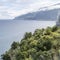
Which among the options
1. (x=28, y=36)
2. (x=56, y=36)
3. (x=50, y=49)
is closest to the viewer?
(x=50, y=49)

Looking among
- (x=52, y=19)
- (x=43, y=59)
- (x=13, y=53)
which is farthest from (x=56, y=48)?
(x=52, y=19)

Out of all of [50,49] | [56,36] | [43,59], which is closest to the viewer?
[43,59]

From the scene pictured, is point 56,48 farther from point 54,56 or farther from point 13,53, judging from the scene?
point 13,53

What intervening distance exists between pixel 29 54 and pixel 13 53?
2.55 m

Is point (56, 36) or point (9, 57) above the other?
point (56, 36)

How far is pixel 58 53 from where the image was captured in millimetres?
20109

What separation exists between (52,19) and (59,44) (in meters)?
174

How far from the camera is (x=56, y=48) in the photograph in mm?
21156

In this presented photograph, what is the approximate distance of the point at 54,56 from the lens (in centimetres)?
2011

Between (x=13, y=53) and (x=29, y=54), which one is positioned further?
(x=13, y=53)

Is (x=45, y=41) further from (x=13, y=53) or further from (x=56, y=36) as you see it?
(x=13, y=53)

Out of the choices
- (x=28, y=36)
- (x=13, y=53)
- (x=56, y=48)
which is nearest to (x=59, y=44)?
(x=56, y=48)

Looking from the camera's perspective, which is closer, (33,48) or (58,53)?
(58,53)

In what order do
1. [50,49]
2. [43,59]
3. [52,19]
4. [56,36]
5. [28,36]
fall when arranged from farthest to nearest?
[52,19], [28,36], [56,36], [50,49], [43,59]
